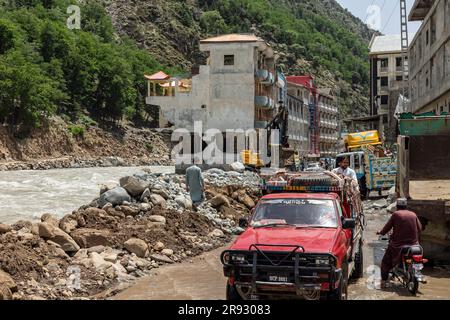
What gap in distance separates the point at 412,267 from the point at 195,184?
988 cm

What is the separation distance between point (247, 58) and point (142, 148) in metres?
41.3

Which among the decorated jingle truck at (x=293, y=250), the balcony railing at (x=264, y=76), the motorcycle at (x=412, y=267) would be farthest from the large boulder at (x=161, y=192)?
the balcony railing at (x=264, y=76)

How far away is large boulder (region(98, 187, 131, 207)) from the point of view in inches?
656

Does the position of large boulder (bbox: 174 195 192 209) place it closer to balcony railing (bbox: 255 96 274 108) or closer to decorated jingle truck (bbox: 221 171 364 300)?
decorated jingle truck (bbox: 221 171 364 300)

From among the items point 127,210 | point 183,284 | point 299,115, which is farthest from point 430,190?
point 299,115

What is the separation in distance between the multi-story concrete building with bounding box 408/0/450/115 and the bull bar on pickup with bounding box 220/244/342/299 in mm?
23763

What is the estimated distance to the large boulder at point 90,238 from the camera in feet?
41.7

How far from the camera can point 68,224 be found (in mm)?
13773

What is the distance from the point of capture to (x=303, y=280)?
7391 mm

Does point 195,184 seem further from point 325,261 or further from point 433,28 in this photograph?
point 433,28

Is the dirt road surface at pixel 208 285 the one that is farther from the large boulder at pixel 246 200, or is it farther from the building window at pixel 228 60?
the building window at pixel 228 60
